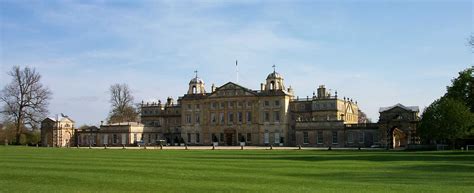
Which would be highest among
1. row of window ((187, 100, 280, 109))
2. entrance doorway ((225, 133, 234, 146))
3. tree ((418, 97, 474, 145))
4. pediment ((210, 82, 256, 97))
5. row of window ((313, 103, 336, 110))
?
pediment ((210, 82, 256, 97))

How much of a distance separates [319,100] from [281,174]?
2223 inches

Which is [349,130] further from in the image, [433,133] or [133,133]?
[133,133]

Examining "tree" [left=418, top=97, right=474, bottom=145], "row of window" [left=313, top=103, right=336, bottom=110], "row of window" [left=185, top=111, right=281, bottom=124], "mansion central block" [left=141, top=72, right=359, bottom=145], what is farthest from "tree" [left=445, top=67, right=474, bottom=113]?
"row of window" [left=185, top=111, right=281, bottom=124]

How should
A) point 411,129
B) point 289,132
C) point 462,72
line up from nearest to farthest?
point 462,72, point 411,129, point 289,132

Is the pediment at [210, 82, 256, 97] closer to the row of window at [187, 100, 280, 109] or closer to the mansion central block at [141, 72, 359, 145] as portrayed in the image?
the mansion central block at [141, 72, 359, 145]

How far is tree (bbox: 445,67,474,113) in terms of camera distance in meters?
47.1

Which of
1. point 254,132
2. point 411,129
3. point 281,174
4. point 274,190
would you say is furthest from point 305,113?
point 274,190

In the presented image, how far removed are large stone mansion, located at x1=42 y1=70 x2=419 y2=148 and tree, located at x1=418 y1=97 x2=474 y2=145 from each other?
15916mm

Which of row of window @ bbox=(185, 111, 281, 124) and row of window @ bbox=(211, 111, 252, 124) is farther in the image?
row of window @ bbox=(211, 111, 252, 124)

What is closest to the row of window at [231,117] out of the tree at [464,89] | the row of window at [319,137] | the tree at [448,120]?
the row of window at [319,137]

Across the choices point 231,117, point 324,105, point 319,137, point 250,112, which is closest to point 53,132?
point 231,117

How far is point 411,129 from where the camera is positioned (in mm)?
59750

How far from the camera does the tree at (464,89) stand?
4710 centimetres

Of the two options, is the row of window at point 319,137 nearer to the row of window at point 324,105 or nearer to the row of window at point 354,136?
the row of window at point 354,136
